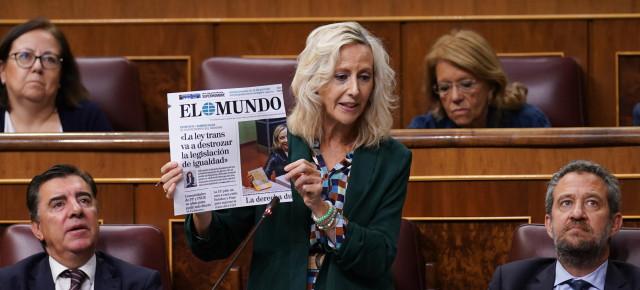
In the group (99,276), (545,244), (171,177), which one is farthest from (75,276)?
(545,244)

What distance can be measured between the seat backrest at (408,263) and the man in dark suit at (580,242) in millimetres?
196

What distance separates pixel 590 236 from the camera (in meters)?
1.72

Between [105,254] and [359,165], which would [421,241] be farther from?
[105,254]

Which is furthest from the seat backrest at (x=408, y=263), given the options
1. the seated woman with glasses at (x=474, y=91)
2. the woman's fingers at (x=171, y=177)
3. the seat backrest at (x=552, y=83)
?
the seat backrest at (x=552, y=83)

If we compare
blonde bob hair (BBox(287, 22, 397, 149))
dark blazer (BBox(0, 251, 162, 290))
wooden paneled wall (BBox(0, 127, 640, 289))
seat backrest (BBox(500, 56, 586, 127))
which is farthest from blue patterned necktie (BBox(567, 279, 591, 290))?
seat backrest (BBox(500, 56, 586, 127))

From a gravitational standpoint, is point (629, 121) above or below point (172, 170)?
above

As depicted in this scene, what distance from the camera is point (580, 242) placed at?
1.71 meters

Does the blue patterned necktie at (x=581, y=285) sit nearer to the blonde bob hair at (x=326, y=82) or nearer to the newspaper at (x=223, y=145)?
the blonde bob hair at (x=326, y=82)

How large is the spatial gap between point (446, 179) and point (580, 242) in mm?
408

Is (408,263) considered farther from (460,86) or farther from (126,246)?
(460,86)

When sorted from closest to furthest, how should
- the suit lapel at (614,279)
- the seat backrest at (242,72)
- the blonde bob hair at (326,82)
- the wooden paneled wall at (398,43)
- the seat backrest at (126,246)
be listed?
the blonde bob hair at (326,82) → the suit lapel at (614,279) → the seat backrest at (126,246) → the seat backrest at (242,72) → the wooden paneled wall at (398,43)

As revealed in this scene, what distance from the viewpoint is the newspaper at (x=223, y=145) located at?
146cm

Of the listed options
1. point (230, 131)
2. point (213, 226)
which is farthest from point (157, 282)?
point (230, 131)

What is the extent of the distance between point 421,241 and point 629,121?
1.23 m
